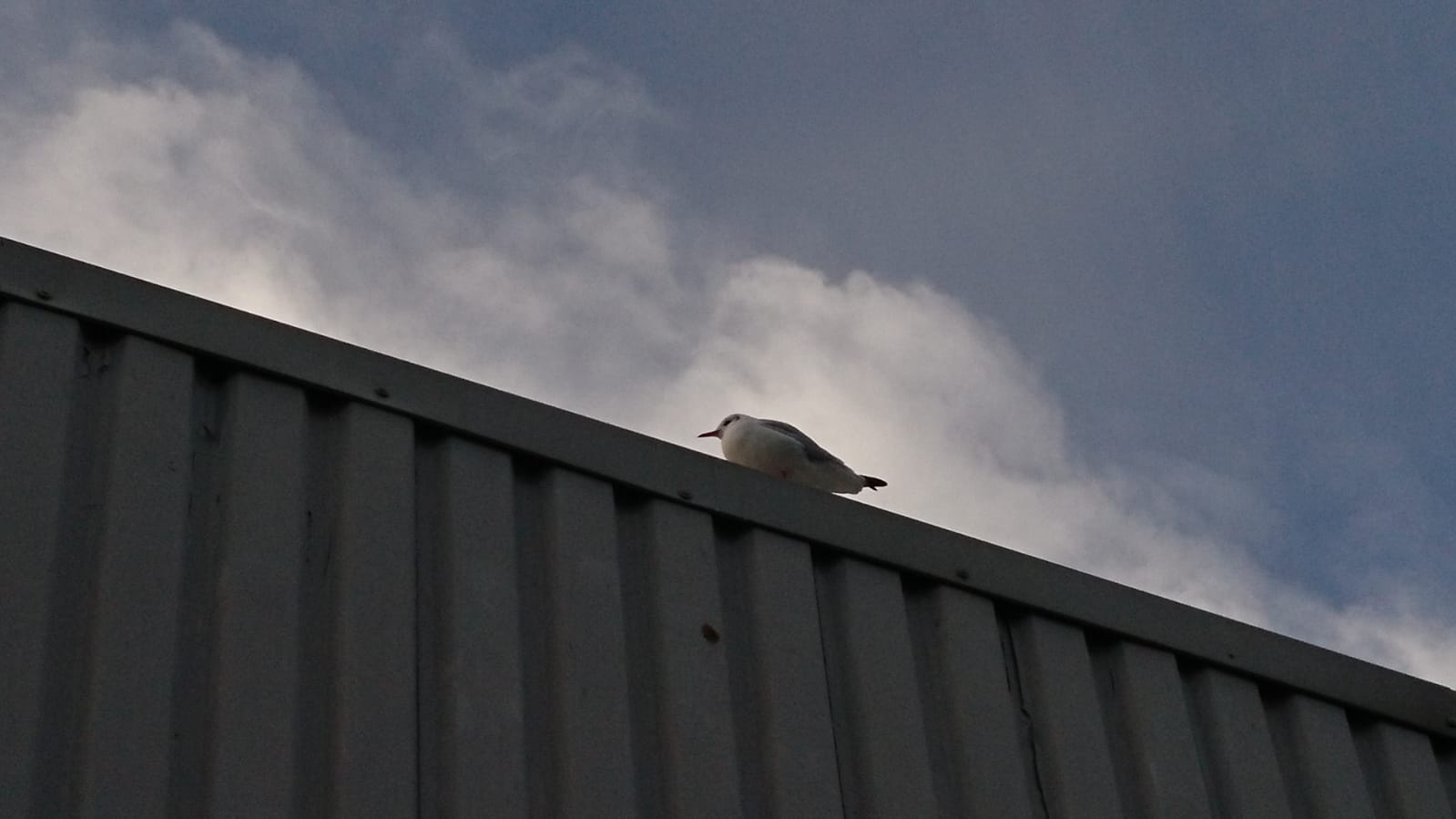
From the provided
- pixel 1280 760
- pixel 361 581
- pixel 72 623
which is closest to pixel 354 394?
pixel 361 581

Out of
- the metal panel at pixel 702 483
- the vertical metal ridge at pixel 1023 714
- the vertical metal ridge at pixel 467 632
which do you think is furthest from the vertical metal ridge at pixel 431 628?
the vertical metal ridge at pixel 1023 714

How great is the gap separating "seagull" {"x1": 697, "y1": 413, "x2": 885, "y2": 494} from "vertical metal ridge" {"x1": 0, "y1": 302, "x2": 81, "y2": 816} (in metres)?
3.45

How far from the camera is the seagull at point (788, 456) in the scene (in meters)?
7.20

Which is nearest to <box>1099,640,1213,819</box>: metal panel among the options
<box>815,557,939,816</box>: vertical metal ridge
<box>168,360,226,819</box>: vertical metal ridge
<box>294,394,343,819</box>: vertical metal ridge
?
<box>815,557,939,816</box>: vertical metal ridge

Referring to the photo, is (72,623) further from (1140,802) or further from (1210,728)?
(1210,728)

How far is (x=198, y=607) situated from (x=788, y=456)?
3551 mm

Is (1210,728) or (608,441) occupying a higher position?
(608,441)

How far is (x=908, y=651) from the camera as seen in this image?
4.86m

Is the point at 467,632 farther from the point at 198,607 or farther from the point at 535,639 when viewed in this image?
the point at 198,607

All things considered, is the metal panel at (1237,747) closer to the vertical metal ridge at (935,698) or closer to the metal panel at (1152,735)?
the metal panel at (1152,735)

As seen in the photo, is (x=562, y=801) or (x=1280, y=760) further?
(x=1280, y=760)

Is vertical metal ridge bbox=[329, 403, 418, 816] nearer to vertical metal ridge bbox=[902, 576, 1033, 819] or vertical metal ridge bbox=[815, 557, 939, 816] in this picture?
vertical metal ridge bbox=[815, 557, 939, 816]

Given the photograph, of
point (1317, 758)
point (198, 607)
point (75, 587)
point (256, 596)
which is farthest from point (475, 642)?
point (1317, 758)

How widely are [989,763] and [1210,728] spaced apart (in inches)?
32.5
